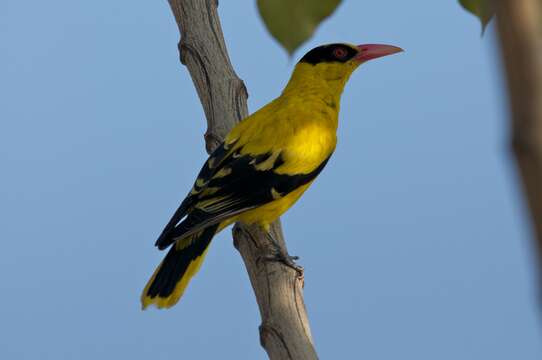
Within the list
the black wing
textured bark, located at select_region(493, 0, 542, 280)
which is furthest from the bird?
textured bark, located at select_region(493, 0, 542, 280)

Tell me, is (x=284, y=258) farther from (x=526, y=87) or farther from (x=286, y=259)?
(x=526, y=87)

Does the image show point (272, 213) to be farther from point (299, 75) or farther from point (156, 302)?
point (299, 75)

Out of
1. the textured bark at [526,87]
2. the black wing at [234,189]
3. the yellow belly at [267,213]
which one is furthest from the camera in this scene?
the yellow belly at [267,213]

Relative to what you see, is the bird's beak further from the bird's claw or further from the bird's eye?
the bird's claw

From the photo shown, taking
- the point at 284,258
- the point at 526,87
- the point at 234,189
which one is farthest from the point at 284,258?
the point at 526,87

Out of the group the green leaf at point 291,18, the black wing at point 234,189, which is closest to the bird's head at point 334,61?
the black wing at point 234,189

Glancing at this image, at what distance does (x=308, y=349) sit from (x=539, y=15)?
2.93 metres

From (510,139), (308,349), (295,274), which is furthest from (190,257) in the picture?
(510,139)

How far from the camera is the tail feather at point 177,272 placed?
3828 millimetres

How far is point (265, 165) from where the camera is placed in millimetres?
4109

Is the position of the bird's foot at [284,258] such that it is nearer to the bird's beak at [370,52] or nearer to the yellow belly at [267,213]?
the yellow belly at [267,213]

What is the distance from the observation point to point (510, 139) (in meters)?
0.49

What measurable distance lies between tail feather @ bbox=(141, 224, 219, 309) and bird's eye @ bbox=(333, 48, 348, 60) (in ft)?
5.57

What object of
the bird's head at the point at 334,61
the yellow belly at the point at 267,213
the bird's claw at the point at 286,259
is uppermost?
the bird's head at the point at 334,61
